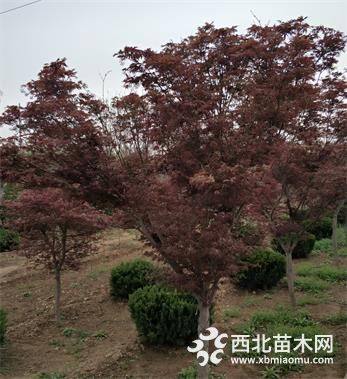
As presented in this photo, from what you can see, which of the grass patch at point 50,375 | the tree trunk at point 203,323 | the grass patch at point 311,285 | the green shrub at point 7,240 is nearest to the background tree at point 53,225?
the grass patch at point 50,375

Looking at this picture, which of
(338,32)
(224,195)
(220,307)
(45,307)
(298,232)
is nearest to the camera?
(224,195)

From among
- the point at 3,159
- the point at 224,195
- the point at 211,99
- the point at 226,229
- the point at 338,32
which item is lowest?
the point at 226,229

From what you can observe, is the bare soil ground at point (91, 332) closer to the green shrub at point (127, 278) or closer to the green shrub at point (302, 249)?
the green shrub at point (127, 278)

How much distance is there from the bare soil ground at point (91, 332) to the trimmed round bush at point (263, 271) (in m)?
0.16

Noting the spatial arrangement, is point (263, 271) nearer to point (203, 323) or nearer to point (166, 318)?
point (166, 318)

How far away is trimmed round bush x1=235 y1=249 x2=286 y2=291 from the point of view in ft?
23.8

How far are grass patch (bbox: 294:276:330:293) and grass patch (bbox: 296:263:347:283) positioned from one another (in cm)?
35

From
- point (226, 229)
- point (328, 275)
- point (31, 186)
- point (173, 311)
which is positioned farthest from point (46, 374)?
point (328, 275)

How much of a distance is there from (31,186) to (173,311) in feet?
7.83

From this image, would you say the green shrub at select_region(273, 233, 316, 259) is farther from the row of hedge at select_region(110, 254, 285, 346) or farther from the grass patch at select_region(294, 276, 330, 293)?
the row of hedge at select_region(110, 254, 285, 346)

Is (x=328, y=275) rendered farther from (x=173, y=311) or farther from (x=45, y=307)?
(x=45, y=307)

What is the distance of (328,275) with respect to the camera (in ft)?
26.7

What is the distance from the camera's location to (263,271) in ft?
23.9

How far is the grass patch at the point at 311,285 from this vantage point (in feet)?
24.3
